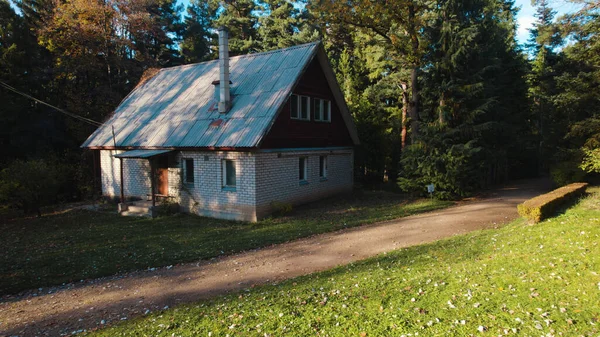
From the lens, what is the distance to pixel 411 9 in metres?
20.5

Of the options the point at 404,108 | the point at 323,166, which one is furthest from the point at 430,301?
the point at 404,108

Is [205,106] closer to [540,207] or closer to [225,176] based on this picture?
[225,176]

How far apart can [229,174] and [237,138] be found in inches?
74.0

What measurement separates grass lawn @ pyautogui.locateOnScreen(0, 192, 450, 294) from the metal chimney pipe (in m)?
5.37

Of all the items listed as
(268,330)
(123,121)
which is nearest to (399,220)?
(268,330)

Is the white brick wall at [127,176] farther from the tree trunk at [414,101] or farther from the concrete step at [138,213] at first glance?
the tree trunk at [414,101]

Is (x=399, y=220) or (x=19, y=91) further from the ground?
(x=19, y=91)

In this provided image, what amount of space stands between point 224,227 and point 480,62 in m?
16.6

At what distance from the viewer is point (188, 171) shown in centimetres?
1722

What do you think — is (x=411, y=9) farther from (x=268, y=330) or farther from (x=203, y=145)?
(x=268, y=330)

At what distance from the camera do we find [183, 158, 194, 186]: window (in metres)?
17.1

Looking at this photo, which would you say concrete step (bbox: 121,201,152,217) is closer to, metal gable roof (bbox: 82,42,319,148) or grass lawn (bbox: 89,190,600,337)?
metal gable roof (bbox: 82,42,319,148)

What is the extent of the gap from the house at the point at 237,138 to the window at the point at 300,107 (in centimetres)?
5

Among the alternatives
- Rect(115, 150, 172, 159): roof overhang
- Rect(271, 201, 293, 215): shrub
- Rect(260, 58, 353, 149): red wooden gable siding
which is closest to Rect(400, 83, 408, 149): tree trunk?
Rect(260, 58, 353, 149): red wooden gable siding
